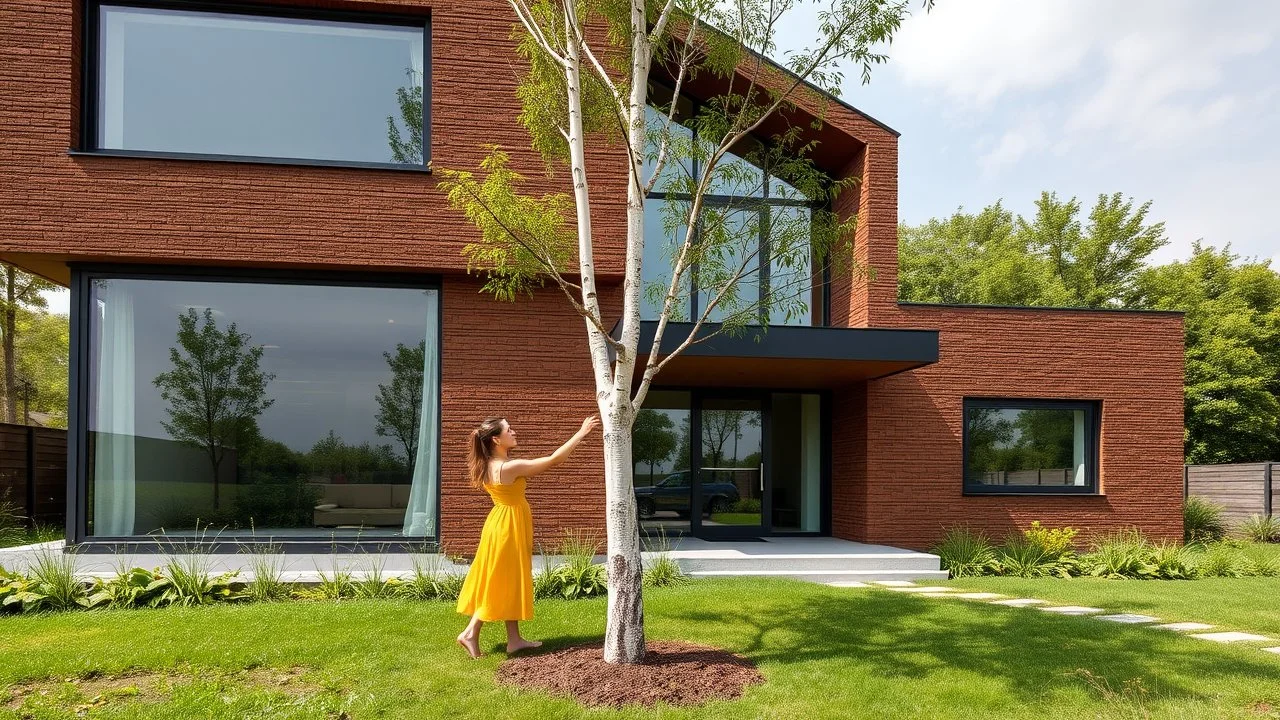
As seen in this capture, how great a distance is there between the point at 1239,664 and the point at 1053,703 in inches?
76.0

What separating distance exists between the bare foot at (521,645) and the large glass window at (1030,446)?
8.22 meters

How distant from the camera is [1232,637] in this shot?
6445 mm

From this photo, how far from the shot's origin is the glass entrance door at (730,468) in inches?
463

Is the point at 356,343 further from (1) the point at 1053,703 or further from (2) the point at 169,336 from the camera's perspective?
(1) the point at 1053,703

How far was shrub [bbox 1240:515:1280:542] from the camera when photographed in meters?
13.9

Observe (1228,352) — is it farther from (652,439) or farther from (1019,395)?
(652,439)

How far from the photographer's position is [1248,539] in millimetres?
13938

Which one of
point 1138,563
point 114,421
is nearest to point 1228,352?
point 1138,563

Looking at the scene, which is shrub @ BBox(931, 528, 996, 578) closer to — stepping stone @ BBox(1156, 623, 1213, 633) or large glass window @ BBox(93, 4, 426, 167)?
stepping stone @ BBox(1156, 623, 1213, 633)

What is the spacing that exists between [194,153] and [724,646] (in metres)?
7.90

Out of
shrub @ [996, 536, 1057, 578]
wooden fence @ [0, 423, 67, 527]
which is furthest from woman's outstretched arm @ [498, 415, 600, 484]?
wooden fence @ [0, 423, 67, 527]

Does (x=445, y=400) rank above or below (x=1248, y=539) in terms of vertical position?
above

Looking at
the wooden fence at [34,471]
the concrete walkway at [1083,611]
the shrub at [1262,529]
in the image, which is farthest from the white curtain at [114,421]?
the shrub at [1262,529]

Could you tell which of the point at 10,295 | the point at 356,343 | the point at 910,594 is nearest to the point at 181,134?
the point at 356,343
